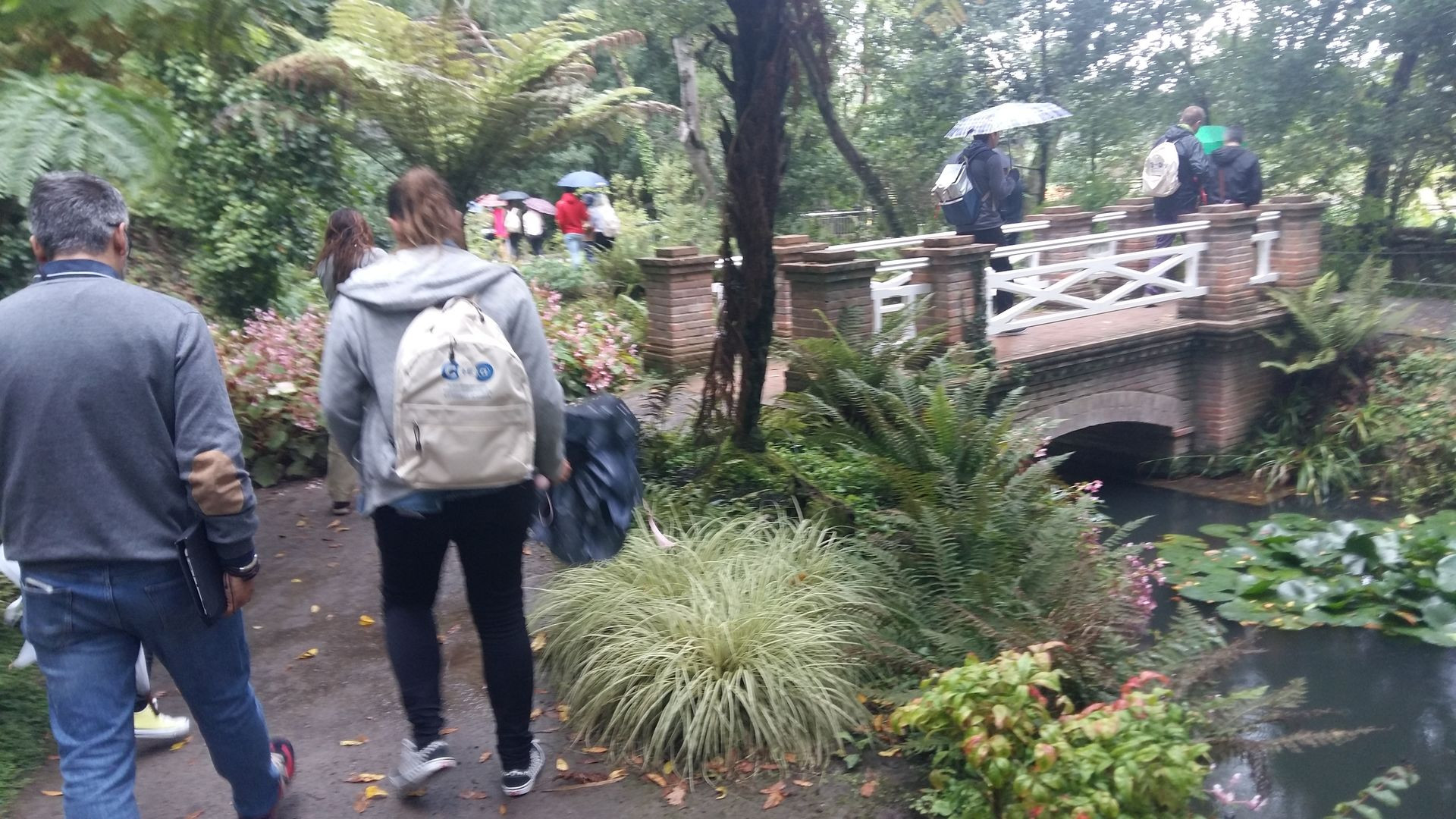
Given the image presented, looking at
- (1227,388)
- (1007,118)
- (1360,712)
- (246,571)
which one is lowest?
(1360,712)

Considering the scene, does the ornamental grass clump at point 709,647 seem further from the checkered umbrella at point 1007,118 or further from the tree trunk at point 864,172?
the tree trunk at point 864,172

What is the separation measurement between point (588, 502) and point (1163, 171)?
9.82 meters

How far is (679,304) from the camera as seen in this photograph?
876 cm

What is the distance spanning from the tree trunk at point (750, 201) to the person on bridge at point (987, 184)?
383 cm

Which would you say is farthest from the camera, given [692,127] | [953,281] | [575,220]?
[692,127]

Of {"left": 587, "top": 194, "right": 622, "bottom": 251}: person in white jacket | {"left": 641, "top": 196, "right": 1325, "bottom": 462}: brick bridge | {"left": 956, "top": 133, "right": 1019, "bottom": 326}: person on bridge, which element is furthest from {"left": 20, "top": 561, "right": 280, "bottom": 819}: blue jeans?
{"left": 587, "top": 194, "right": 622, "bottom": 251}: person in white jacket

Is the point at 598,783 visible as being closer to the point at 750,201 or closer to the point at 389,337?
the point at 389,337

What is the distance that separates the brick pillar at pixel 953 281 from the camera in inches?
342

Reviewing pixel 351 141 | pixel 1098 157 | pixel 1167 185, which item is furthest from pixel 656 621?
pixel 1098 157

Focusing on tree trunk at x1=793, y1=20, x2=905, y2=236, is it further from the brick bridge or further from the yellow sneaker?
the yellow sneaker

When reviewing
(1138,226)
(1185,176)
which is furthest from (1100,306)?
(1138,226)

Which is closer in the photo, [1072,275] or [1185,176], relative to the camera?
[1072,275]

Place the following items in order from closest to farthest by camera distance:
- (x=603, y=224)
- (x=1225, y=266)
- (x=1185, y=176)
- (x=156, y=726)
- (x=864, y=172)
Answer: (x=156, y=726), (x=1225, y=266), (x=1185, y=176), (x=603, y=224), (x=864, y=172)

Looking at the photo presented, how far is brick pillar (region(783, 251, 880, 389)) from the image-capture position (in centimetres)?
754
